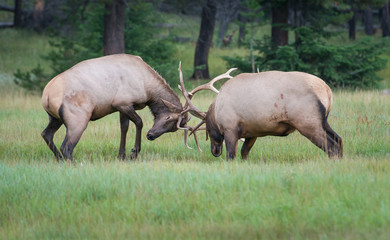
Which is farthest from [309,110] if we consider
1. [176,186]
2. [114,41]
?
[114,41]

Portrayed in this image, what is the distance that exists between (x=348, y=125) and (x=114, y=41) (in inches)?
360

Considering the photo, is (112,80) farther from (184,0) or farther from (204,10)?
(204,10)

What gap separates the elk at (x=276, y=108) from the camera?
24.1 ft

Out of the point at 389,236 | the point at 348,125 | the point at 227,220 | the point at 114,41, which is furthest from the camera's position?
the point at 114,41

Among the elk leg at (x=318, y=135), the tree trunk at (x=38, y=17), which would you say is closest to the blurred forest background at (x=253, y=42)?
the elk leg at (x=318, y=135)

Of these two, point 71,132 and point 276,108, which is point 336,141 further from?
point 71,132

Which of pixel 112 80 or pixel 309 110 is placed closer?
pixel 309 110

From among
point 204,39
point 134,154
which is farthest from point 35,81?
point 134,154

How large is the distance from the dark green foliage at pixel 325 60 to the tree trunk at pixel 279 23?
0.31 meters

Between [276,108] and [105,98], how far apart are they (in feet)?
8.83

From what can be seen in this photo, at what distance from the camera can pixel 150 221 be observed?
5.36m

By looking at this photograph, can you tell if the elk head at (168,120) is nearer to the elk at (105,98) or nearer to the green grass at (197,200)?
the elk at (105,98)

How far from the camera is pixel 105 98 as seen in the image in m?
8.72

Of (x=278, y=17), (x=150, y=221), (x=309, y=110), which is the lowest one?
(x=150, y=221)
